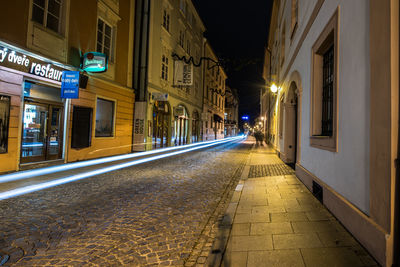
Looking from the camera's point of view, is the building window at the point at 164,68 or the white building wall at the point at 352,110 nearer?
the white building wall at the point at 352,110

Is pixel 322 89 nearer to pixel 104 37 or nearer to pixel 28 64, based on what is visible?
pixel 28 64

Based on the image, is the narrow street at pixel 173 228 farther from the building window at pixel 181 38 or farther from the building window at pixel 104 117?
the building window at pixel 181 38

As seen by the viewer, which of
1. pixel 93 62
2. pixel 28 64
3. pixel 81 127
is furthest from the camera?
pixel 81 127

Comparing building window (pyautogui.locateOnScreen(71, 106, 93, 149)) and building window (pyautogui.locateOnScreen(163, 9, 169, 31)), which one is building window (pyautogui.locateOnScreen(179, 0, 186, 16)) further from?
building window (pyautogui.locateOnScreen(71, 106, 93, 149))

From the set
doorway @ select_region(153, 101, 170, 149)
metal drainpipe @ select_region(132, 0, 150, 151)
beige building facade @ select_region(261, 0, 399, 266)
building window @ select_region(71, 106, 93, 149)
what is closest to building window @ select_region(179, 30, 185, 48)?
metal drainpipe @ select_region(132, 0, 150, 151)

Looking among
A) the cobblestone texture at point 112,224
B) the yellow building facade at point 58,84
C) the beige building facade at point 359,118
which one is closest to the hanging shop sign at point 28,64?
the yellow building facade at point 58,84

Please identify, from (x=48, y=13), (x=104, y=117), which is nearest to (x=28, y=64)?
(x=48, y=13)

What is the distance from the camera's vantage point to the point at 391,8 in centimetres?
225

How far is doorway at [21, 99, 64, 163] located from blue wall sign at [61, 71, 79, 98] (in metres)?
0.80

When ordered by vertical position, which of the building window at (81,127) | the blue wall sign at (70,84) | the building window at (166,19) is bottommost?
the building window at (81,127)

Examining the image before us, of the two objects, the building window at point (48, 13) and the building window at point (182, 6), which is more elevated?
the building window at point (182, 6)

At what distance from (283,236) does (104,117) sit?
11.0 meters

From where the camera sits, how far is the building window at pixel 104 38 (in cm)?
1131

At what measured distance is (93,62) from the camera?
383 inches
